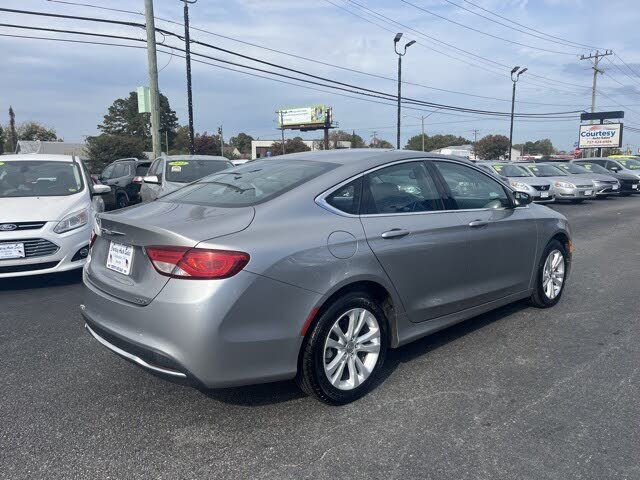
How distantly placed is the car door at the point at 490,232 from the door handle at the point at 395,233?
73cm

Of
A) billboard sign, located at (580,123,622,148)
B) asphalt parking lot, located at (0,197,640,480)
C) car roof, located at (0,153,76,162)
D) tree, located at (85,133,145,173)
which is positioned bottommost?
asphalt parking lot, located at (0,197,640,480)

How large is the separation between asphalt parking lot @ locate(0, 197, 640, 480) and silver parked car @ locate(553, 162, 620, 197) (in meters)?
15.8

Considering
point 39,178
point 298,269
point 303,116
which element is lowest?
point 298,269

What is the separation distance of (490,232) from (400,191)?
103 centimetres

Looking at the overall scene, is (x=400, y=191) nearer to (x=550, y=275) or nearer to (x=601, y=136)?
(x=550, y=275)

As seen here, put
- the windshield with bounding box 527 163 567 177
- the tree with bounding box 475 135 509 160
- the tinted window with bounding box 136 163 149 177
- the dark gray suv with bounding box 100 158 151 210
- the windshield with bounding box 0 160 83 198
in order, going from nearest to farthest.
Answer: the windshield with bounding box 0 160 83 198
the dark gray suv with bounding box 100 158 151 210
the tinted window with bounding box 136 163 149 177
the windshield with bounding box 527 163 567 177
the tree with bounding box 475 135 509 160

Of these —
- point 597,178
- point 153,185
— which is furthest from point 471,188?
point 597,178

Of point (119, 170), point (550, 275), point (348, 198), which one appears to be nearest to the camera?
point (348, 198)

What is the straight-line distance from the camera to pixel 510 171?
1716 centimetres

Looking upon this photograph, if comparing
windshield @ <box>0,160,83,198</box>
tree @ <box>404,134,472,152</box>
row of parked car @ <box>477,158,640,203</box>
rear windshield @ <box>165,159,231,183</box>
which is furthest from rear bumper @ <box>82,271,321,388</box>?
tree @ <box>404,134,472,152</box>

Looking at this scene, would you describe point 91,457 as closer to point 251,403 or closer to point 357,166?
point 251,403

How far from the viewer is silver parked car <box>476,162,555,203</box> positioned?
15.8 metres

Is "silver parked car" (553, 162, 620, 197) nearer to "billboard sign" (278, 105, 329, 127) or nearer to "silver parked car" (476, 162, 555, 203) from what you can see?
"silver parked car" (476, 162, 555, 203)

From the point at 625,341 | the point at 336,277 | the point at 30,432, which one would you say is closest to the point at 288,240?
the point at 336,277
